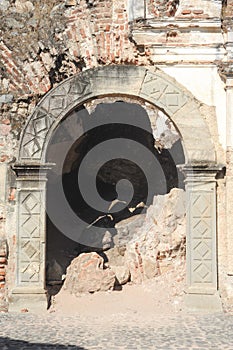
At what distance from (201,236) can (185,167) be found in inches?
39.0

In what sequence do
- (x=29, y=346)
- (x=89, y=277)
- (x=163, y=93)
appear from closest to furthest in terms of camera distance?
(x=29, y=346) → (x=163, y=93) → (x=89, y=277)

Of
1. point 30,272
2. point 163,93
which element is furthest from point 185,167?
point 30,272

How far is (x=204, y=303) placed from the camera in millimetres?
8773

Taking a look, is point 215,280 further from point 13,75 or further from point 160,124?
point 160,124

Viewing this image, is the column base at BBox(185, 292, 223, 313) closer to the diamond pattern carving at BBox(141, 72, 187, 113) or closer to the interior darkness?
the diamond pattern carving at BBox(141, 72, 187, 113)

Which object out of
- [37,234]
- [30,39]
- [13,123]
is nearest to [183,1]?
[30,39]

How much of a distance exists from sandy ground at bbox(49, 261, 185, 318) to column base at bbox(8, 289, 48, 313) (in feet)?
0.60

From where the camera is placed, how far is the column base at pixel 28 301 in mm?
8852

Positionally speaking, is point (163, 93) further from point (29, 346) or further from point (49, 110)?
point (29, 346)

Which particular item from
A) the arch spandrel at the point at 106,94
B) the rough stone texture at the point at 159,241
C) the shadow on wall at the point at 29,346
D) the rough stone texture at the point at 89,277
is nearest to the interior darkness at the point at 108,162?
the rough stone texture at the point at 159,241

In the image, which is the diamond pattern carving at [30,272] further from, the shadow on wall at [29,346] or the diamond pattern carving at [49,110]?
the shadow on wall at [29,346]

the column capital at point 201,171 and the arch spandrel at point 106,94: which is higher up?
the arch spandrel at point 106,94

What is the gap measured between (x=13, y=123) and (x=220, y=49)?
3.16 m

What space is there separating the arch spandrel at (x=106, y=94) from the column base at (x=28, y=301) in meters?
1.89
